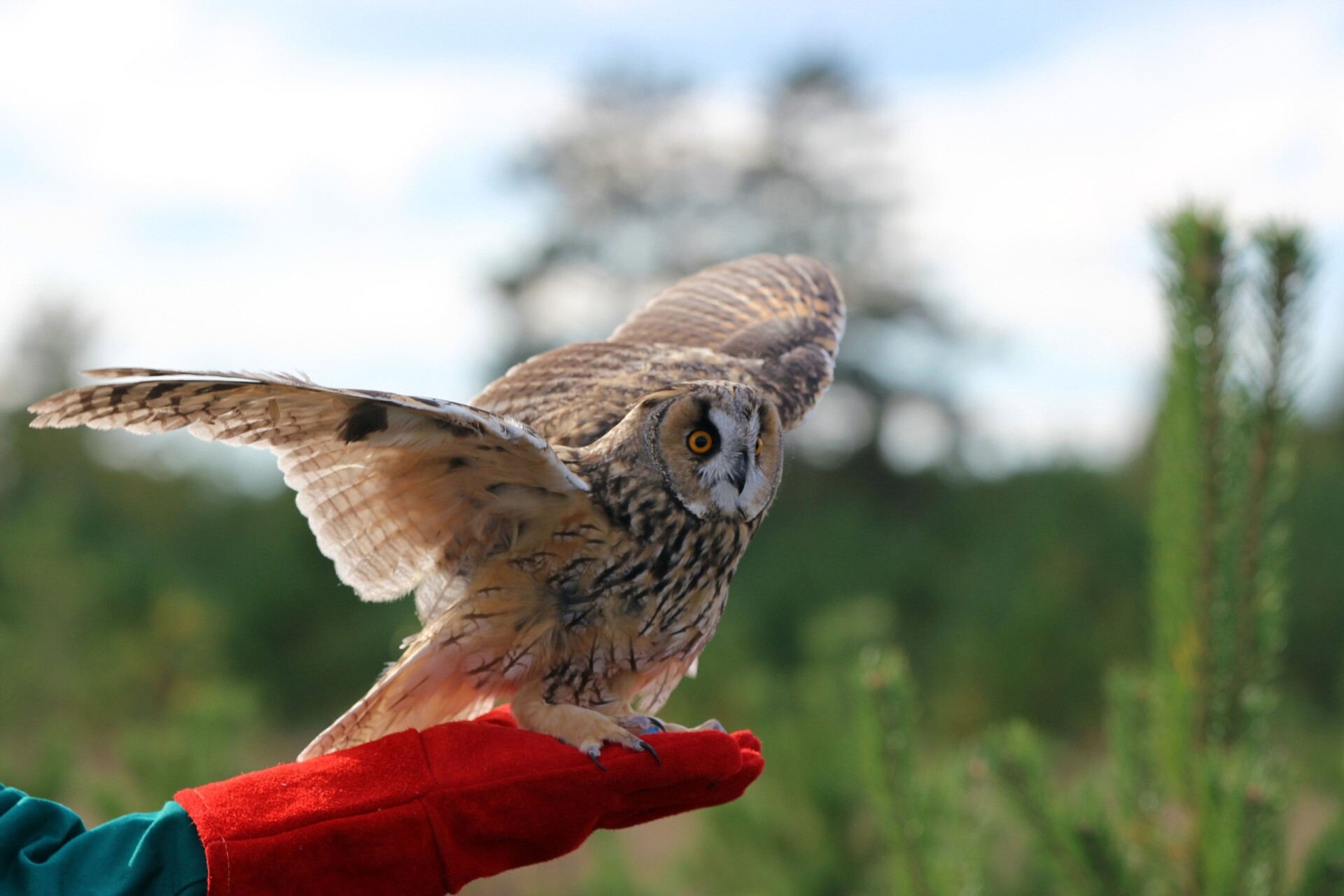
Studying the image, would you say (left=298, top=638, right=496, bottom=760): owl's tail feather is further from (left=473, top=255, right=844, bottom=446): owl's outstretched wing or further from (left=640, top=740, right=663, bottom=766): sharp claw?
(left=473, top=255, right=844, bottom=446): owl's outstretched wing

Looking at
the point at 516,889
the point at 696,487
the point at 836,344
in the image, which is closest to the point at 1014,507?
the point at 516,889

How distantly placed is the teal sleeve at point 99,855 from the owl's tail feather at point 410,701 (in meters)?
0.39

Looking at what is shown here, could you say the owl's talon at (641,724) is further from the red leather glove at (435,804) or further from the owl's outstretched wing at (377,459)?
the owl's outstretched wing at (377,459)

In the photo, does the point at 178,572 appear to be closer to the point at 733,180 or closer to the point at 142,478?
the point at 142,478

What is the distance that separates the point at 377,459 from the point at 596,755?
50cm

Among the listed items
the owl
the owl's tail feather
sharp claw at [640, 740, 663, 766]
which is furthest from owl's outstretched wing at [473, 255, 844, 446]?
sharp claw at [640, 740, 663, 766]

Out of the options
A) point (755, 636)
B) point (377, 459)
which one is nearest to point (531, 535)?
point (377, 459)

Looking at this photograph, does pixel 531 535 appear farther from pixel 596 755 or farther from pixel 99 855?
pixel 99 855

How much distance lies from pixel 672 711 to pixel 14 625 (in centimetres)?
453

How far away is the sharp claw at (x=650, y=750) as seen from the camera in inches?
56.0

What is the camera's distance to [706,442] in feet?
5.14

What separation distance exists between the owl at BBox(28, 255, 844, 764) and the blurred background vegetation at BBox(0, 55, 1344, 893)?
505mm

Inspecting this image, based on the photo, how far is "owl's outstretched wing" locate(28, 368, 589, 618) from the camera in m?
1.30

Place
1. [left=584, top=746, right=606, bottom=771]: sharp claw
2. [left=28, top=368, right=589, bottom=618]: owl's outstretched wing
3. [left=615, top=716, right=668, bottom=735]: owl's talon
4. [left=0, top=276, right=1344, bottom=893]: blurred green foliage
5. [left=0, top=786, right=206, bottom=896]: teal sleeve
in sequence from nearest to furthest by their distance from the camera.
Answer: [left=0, top=786, right=206, bottom=896]: teal sleeve, [left=28, top=368, right=589, bottom=618]: owl's outstretched wing, [left=584, top=746, right=606, bottom=771]: sharp claw, [left=615, top=716, right=668, bottom=735]: owl's talon, [left=0, top=276, right=1344, bottom=893]: blurred green foliage
